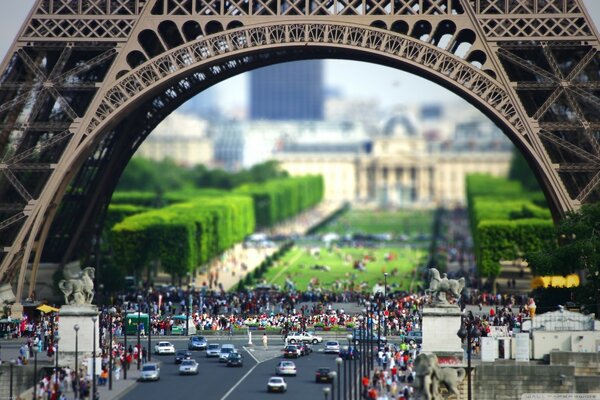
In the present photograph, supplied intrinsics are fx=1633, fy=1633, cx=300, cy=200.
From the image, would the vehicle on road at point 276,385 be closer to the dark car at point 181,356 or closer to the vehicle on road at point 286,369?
the vehicle on road at point 286,369

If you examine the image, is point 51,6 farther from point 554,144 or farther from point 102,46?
point 554,144

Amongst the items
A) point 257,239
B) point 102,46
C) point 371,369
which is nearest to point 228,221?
point 257,239

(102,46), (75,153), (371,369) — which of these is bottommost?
(371,369)

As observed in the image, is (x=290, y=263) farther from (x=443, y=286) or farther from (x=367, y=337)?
(x=443, y=286)

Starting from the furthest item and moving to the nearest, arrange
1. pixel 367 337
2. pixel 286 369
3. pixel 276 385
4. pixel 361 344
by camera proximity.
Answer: pixel 361 344 < pixel 367 337 < pixel 286 369 < pixel 276 385

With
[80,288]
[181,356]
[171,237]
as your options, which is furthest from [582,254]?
[171,237]

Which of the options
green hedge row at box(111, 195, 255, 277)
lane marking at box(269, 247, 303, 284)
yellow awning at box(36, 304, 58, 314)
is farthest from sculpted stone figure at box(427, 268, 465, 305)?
lane marking at box(269, 247, 303, 284)
